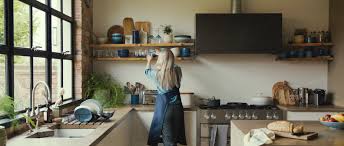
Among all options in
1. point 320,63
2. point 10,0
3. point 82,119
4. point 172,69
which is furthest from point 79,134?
point 320,63

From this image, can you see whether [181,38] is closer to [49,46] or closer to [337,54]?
[49,46]

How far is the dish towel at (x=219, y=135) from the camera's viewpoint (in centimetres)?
514

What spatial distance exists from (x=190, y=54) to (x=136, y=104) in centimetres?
115

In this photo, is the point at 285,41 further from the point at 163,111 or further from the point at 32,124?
the point at 32,124

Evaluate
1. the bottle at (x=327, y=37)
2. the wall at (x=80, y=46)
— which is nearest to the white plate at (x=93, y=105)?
the wall at (x=80, y=46)

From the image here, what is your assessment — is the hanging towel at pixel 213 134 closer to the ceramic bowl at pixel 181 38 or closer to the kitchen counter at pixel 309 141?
the ceramic bowl at pixel 181 38

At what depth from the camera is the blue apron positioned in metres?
4.92

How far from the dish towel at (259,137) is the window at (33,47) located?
2083 millimetres

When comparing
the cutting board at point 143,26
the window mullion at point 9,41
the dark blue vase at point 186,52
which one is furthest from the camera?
the cutting board at point 143,26

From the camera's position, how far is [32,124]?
317cm

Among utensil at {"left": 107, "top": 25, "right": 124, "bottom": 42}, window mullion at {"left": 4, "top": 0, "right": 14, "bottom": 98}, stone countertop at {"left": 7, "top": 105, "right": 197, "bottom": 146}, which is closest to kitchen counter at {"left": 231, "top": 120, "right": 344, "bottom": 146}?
stone countertop at {"left": 7, "top": 105, "right": 197, "bottom": 146}

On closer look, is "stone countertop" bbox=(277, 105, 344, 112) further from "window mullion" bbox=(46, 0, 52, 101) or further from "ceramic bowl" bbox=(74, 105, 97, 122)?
"window mullion" bbox=(46, 0, 52, 101)

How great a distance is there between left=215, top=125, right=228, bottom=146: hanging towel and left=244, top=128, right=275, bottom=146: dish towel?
2.41m

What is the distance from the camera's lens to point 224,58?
584cm
